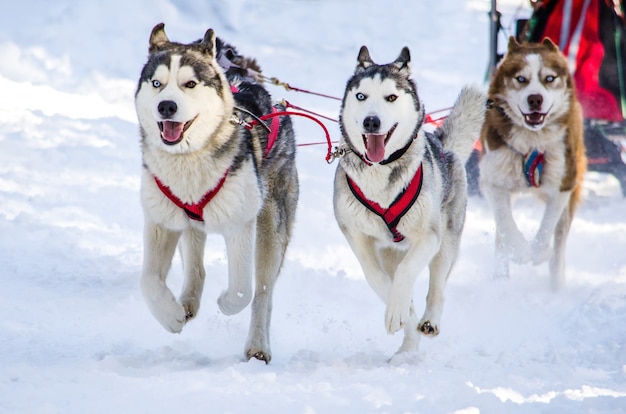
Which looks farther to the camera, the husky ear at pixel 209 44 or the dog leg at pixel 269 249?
the dog leg at pixel 269 249

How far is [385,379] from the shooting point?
120 inches

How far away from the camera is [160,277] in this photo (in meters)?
3.38

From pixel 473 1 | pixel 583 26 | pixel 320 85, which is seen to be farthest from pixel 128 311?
pixel 473 1

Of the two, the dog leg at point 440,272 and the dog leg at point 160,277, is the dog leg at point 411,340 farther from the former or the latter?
the dog leg at point 160,277

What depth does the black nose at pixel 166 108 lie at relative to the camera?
3.03 m

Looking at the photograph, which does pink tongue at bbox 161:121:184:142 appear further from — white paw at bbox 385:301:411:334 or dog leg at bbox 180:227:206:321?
white paw at bbox 385:301:411:334

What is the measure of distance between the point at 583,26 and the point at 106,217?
3.56 metres

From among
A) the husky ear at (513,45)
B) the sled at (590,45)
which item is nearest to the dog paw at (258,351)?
the husky ear at (513,45)

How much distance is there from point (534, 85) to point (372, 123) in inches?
80.6

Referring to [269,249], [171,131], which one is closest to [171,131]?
[171,131]

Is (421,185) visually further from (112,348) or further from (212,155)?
(112,348)

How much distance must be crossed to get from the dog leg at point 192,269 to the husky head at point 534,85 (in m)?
2.23

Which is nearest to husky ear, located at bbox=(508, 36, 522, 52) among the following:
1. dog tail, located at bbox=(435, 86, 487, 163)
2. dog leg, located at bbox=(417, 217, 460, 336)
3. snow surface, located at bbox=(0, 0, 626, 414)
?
dog tail, located at bbox=(435, 86, 487, 163)

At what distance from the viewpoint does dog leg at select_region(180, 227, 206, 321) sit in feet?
11.7
